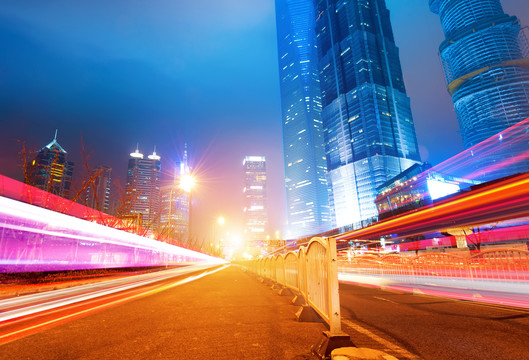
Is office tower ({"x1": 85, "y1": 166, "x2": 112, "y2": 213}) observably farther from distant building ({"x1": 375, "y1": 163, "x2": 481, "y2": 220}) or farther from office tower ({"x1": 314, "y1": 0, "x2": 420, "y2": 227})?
office tower ({"x1": 314, "y1": 0, "x2": 420, "y2": 227})

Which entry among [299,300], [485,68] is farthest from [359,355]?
[485,68]

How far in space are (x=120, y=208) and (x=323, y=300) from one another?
74.8ft

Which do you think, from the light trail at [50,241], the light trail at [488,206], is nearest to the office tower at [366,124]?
the light trail at [488,206]

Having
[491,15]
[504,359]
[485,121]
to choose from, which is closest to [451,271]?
[504,359]

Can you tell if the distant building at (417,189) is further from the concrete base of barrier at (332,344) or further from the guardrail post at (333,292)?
the concrete base of barrier at (332,344)

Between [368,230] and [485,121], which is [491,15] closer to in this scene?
[485,121]

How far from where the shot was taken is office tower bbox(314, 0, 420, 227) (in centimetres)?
15950

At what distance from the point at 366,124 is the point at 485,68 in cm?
7715

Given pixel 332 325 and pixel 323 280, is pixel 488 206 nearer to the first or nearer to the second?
pixel 323 280

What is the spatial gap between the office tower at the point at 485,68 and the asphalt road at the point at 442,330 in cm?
19361

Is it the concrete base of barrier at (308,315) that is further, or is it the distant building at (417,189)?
the distant building at (417,189)

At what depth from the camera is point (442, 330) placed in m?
4.83

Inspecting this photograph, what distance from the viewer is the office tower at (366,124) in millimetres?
159500

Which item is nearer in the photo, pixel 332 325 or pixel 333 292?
pixel 332 325
